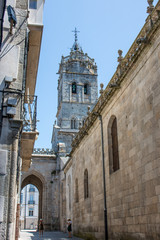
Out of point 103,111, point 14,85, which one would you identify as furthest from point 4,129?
point 103,111

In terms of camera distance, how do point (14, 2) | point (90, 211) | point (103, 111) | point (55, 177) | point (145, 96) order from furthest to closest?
point (55, 177) < point (90, 211) < point (103, 111) < point (145, 96) < point (14, 2)

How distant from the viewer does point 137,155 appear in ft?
28.7

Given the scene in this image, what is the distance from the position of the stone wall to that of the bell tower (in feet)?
75.2

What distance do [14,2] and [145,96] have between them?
4.49 metres

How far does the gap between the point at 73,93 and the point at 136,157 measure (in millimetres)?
30461

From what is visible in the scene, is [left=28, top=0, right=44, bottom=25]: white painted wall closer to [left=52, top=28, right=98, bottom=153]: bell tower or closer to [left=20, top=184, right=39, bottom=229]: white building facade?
[left=52, top=28, right=98, bottom=153]: bell tower

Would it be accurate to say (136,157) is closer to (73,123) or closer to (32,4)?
(32,4)

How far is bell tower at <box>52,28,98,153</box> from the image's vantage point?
36.0 m

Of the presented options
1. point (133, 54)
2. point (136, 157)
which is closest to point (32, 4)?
point (133, 54)

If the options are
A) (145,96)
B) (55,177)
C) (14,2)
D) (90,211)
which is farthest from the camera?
(55,177)

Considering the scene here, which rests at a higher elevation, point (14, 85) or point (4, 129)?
point (14, 85)

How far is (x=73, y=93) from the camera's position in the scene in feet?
127

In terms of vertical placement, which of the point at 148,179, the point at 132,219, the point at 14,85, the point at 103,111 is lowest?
the point at 132,219

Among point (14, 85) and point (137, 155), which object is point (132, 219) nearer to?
point (137, 155)
